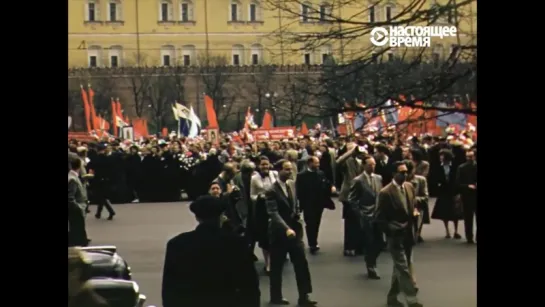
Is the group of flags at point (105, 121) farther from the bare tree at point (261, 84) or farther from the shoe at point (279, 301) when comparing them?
the shoe at point (279, 301)

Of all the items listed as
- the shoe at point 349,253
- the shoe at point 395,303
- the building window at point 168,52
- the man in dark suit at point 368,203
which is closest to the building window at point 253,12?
the building window at point 168,52

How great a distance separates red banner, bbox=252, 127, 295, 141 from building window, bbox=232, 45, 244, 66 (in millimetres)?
416

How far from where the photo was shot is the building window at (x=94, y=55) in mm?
7020

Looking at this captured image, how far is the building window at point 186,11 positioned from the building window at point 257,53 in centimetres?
40

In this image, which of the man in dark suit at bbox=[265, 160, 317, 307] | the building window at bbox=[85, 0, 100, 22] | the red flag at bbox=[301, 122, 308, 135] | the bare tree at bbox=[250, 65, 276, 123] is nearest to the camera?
the building window at bbox=[85, 0, 100, 22]

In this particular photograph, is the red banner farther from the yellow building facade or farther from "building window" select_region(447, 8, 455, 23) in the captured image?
"building window" select_region(447, 8, 455, 23)

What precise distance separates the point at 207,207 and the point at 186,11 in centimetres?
115

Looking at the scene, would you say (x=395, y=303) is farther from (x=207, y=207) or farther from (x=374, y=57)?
(x=374, y=57)

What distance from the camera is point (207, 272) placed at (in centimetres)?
696

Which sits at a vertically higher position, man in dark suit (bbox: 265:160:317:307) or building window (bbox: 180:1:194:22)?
building window (bbox: 180:1:194:22)

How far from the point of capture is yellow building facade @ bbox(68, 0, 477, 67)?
7078 millimetres

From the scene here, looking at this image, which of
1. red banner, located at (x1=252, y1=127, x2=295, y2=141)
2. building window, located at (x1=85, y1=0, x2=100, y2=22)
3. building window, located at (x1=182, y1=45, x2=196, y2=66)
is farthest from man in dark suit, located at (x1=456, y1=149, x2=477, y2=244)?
building window, located at (x1=85, y1=0, x2=100, y2=22)

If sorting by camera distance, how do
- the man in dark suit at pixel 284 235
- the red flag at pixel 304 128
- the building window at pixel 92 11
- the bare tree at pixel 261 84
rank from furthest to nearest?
the red flag at pixel 304 128
the bare tree at pixel 261 84
the man in dark suit at pixel 284 235
the building window at pixel 92 11
